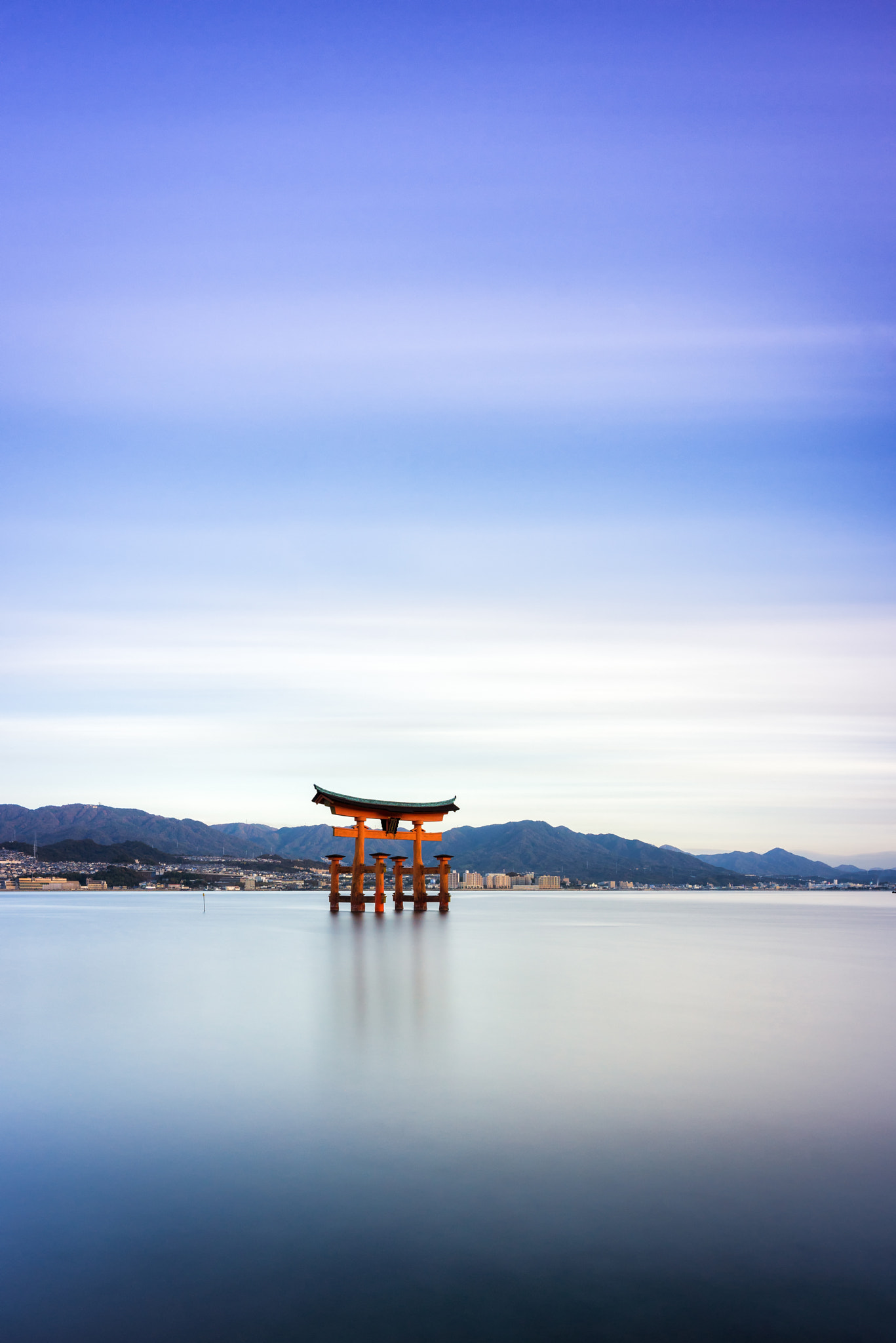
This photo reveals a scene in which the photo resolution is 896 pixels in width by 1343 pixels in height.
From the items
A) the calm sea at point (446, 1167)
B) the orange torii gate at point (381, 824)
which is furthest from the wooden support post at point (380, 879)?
the calm sea at point (446, 1167)

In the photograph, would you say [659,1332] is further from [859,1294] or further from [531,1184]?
[531,1184]

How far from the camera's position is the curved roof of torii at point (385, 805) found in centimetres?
4678

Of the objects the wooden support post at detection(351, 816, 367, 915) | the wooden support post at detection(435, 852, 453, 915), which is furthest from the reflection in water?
the wooden support post at detection(435, 852, 453, 915)

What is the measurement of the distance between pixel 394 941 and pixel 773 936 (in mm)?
23093

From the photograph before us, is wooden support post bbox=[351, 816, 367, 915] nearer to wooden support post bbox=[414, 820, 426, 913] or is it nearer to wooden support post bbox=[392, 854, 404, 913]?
wooden support post bbox=[414, 820, 426, 913]

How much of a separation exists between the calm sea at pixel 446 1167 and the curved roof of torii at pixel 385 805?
24.9 metres

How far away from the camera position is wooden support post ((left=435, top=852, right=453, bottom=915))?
56.1 m

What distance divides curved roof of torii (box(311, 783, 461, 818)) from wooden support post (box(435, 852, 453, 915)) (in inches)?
244

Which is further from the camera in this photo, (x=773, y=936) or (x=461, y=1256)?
(x=773, y=936)

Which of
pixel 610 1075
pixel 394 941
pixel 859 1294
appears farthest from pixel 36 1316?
pixel 394 941

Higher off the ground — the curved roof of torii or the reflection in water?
the curved roof of torii

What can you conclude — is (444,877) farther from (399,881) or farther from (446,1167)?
(446,1167)

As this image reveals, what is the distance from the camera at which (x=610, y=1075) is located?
12.8 meters

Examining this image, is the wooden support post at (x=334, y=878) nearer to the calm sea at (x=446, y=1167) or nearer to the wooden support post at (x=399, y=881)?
the wooden support post at (x=399, y=881)
